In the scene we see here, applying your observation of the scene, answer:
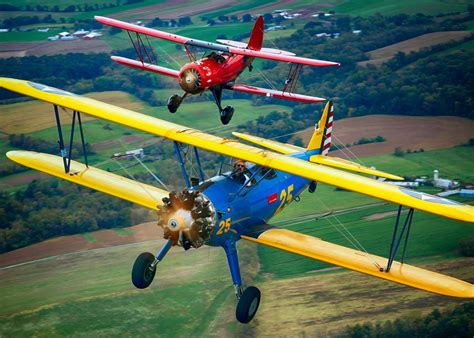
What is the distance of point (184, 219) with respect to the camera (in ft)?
68.1

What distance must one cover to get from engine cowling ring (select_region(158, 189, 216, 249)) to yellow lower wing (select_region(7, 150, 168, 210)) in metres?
2.82

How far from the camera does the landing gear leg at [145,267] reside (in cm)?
2181

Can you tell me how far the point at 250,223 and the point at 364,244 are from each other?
47.7 ft

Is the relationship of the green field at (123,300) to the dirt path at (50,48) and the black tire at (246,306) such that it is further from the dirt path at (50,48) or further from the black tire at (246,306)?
the dirt path at (50,48)

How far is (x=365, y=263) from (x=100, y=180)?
7.48 metres

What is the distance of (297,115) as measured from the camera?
2061 inches

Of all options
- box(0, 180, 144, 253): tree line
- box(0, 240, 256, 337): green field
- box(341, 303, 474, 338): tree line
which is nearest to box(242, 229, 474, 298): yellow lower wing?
box(0, 240, 256, 337): green field

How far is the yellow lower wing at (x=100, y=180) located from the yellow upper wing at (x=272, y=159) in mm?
1924

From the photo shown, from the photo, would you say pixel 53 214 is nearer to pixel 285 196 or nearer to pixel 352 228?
pixel 352 228

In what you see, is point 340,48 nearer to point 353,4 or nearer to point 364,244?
point 353,4

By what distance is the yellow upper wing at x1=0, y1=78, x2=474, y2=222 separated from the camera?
20.0 metres

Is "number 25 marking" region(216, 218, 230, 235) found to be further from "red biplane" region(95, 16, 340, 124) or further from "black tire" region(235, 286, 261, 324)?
"red biplane" region(95, 16, 340, 124)

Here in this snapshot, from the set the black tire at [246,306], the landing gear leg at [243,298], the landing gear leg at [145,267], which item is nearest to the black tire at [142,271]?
the landing gear leg at [145,267]

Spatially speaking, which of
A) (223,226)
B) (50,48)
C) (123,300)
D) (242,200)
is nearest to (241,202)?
(242,200)
